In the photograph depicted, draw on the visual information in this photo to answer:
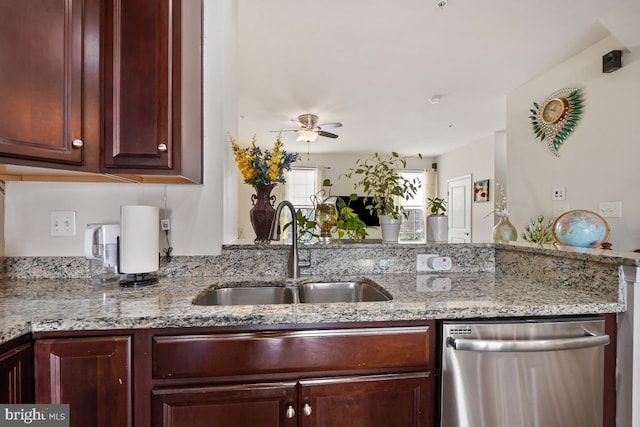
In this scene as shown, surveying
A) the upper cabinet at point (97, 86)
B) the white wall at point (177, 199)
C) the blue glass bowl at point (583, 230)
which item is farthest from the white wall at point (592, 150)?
the upper cabinet at point (97, 86)

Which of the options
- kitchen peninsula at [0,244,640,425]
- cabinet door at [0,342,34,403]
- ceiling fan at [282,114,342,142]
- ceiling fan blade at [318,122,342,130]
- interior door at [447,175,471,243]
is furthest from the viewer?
interior door at [447,175,471,243]

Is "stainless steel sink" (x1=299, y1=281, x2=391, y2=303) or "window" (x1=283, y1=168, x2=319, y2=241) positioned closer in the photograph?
"stainless steel sink" (x1=299, y1=281, x2=391, y2=303)

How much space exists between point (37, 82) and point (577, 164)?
3483mm

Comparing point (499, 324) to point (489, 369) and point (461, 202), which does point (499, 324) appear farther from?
point (461, 202)

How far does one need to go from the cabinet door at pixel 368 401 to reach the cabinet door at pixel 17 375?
73cm

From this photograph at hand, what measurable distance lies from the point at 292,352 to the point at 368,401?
282mm

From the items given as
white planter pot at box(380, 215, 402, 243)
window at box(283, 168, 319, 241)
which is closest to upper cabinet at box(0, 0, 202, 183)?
white planter pot at box(380, 215, 402, 243)

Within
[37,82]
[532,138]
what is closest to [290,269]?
[37,82]

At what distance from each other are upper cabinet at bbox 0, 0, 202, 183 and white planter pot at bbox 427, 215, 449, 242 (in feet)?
4.10

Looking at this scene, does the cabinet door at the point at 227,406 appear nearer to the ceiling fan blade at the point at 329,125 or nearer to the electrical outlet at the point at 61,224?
the electrical outlet at the point at 61,224

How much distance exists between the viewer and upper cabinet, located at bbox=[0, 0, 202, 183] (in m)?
0.93

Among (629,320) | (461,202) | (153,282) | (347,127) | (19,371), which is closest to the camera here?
(19,371)

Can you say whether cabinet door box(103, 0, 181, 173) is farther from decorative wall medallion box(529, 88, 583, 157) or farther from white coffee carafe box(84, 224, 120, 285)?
decorative wall medallion box(529, 88, 583, 157)

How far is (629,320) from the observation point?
3.38 ft
